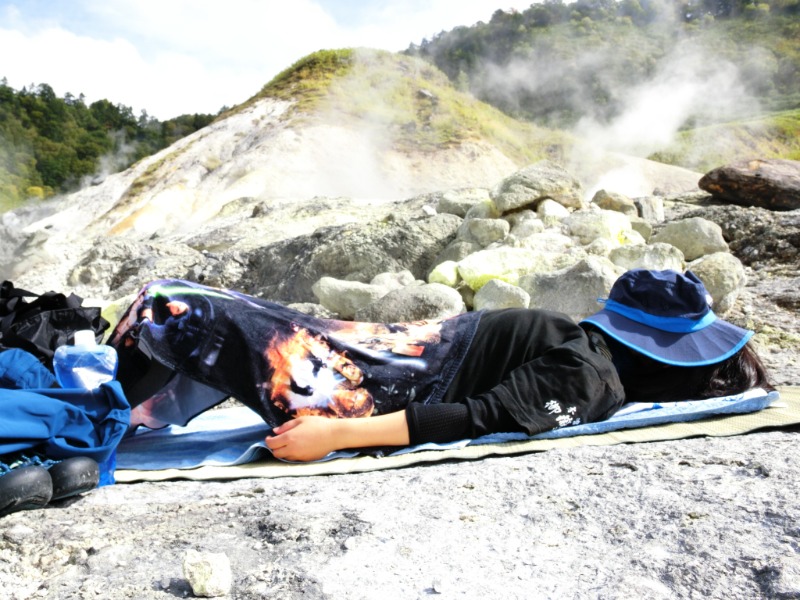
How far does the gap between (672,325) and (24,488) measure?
1911 mm

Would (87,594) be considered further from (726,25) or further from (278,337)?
(726,25)

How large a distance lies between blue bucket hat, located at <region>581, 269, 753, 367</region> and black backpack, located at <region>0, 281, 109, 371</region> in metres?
1.68

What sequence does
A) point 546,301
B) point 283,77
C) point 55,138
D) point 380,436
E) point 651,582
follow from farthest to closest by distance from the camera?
1. point 55,138
2. point 283,77
3. point 546,301
4. point 380,436
5. point 651,582

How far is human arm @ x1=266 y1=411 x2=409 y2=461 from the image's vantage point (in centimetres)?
215

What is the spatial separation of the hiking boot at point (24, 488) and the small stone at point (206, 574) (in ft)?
1.79

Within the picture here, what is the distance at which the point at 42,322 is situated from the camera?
2.46 meters

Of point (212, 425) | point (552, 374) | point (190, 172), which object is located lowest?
point (212, 425)

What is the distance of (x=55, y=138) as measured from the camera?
4341 centimetres

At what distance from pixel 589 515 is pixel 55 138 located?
47.4 metres

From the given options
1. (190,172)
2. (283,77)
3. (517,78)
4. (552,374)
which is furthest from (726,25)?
(552,374)

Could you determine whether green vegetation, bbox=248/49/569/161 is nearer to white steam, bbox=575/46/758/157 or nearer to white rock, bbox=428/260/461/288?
white steam, bbox=575/46/758/157

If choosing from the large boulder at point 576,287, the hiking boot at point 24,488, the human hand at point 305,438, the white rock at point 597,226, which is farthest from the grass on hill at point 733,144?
the hiking boot at point 24,488

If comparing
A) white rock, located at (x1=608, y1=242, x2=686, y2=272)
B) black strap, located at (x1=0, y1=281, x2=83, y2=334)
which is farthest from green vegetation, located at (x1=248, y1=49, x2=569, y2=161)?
black strap, located at (x1=0, y1=281, x2=83, y2=334)

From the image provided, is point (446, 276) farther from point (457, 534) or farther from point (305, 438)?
point (457, 534)
